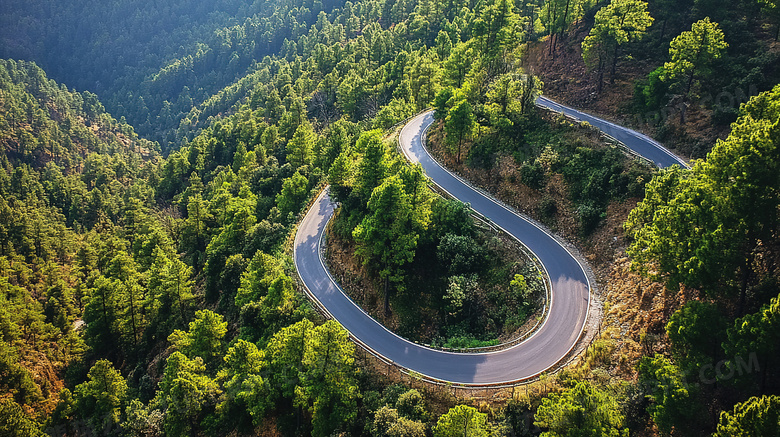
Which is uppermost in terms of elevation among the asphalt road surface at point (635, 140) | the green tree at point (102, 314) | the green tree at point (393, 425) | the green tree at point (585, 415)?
the green tree at point (585, 415)

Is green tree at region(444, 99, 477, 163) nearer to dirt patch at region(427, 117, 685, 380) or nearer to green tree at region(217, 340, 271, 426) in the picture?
dirt patch at region(427, 117, 685, 380)

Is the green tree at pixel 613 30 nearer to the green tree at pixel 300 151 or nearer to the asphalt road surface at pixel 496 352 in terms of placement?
the asphalt road surface at pixel 496 352

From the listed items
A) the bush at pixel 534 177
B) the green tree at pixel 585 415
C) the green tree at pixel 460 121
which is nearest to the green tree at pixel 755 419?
the green tree at pixel 585 415

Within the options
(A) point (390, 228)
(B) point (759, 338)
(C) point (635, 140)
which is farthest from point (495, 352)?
(C) point (635, 140)

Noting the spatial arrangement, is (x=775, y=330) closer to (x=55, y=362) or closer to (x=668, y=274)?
(x=668, y=274)

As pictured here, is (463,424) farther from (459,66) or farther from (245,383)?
(459,66)

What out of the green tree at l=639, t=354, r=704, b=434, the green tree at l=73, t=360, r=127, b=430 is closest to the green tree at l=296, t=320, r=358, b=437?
the green tree at l=639, t=354, r=704, b=434
